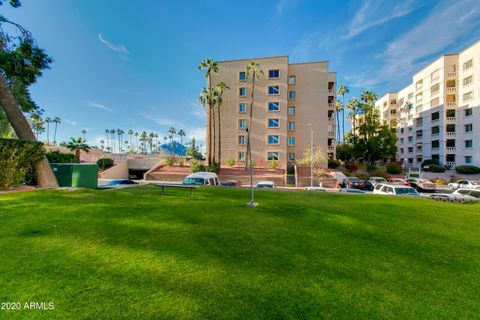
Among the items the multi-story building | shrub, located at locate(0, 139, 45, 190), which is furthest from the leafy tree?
the multi-story building

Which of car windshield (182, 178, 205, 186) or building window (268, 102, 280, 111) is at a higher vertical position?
building window (268, 102, 280, 111)

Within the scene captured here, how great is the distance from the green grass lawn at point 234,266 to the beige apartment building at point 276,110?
3443 cm

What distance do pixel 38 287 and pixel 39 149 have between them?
16584 millimetres

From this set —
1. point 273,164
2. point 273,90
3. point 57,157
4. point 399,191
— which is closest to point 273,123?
point 273,90

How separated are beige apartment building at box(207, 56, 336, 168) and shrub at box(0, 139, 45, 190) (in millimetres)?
30018

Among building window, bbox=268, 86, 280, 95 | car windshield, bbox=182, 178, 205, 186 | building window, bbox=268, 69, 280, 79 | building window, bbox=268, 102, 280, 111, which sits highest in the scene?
building window, bbox=268, 69, 280, 79

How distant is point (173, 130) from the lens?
129 meters

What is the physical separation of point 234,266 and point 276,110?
130 feet

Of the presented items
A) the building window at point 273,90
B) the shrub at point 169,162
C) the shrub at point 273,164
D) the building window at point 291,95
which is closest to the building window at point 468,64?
the building window at point 291,95

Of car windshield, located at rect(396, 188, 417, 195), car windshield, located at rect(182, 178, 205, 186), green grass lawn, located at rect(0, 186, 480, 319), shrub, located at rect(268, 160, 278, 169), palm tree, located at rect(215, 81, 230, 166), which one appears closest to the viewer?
green grass lawn, located at rect(0, 186, 480, 319)

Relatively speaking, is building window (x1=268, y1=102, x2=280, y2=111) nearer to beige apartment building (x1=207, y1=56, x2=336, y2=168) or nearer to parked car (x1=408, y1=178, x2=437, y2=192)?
beige apartment building (x1=207, y1=56, x2=336, y2=168)

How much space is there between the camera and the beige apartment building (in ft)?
134

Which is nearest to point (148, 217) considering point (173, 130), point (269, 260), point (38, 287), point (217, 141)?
point (38, 287)

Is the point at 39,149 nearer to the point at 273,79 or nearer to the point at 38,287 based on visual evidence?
the point at 38,287
